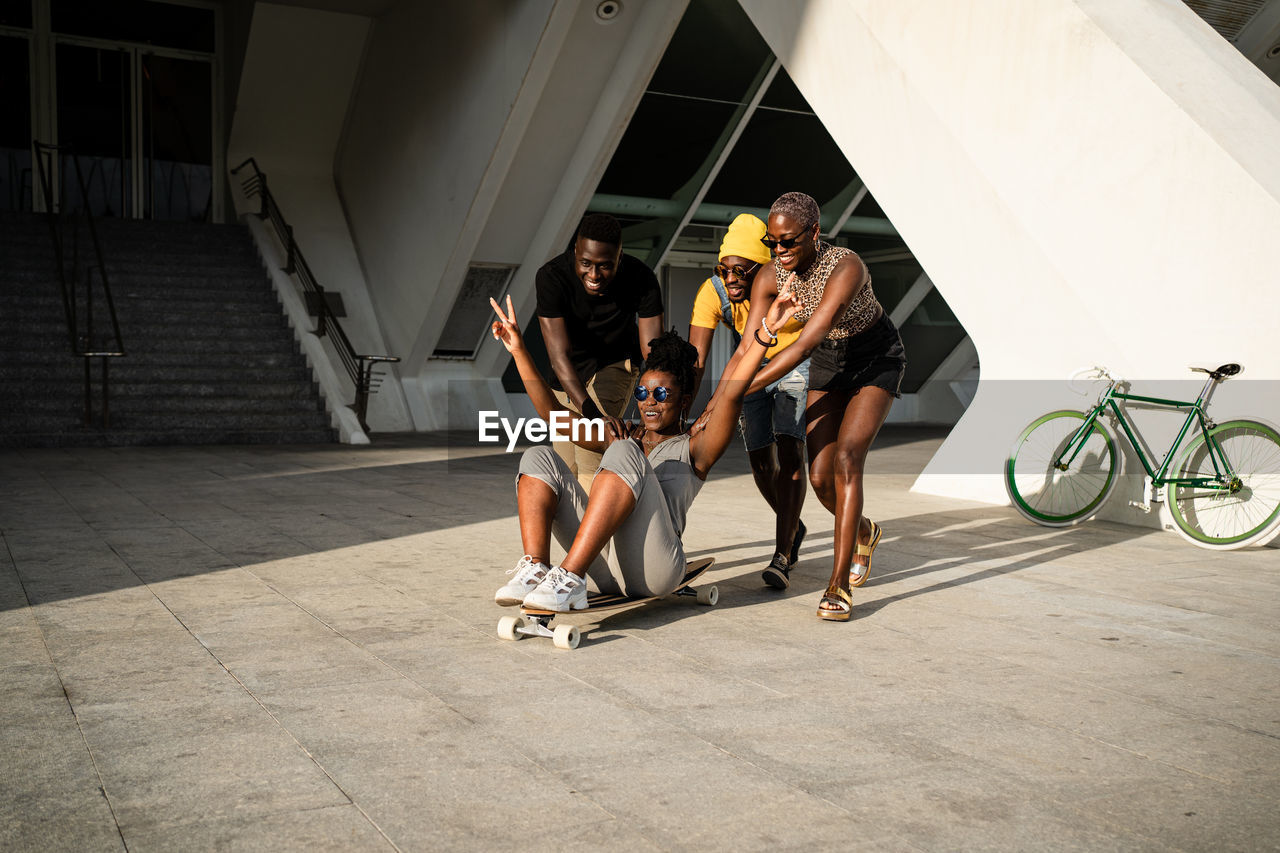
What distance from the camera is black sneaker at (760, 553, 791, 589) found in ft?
16.0

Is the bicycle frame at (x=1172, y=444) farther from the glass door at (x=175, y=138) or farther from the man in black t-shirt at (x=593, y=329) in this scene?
the glass door at (x=175, y=138)

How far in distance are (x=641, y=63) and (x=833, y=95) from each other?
429cm

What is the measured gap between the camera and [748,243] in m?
4.98

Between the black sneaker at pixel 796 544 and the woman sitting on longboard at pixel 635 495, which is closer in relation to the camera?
the woman sitting on longboard at pixel 635 495

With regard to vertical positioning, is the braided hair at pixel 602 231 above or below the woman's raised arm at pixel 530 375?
above

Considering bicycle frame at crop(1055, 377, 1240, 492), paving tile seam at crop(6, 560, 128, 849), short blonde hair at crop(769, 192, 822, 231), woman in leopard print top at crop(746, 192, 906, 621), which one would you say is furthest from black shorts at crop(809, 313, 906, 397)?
paving tile seam at crop(6, 560, 128, 849)

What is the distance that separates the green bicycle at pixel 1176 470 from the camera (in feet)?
19.9

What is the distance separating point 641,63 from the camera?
12.0 meters

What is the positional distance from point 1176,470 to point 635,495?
3865 mm

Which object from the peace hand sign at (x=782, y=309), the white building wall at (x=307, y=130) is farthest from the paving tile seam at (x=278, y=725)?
the white building wall at (x=307, y=130)

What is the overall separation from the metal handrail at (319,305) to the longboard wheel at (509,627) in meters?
9.45

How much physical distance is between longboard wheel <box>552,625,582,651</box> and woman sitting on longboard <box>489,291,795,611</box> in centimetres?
8

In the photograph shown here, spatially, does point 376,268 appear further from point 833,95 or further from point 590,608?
point 590,608

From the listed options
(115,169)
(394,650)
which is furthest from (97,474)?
(115,169)
